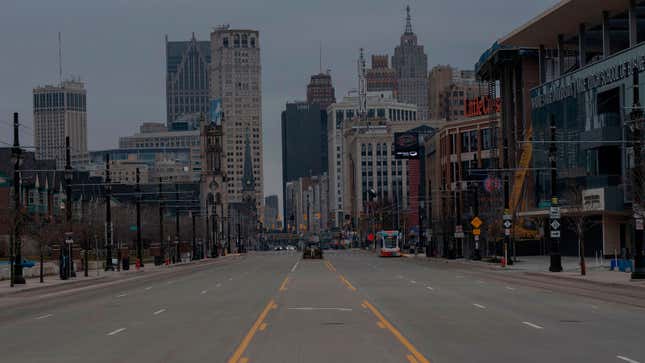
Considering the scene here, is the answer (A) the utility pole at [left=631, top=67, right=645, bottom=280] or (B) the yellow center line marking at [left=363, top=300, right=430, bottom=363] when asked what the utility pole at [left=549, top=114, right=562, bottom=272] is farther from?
(B) the yellow center line marking at [left=363, top=300, right=430, bottom=363]

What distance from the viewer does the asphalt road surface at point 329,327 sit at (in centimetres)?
1861

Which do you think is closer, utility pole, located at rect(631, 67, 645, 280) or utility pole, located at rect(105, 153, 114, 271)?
utility pole, located at rect(631, 67, 645, 280)

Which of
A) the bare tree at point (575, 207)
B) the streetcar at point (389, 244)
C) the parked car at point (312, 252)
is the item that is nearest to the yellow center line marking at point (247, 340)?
the bare tree at point (575, 207)

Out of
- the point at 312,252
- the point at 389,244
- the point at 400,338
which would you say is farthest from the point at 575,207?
the point at 400,338

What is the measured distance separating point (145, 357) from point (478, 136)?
134669 mm

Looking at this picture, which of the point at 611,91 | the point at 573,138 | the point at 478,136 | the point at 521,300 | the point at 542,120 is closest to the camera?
the point at 521,300

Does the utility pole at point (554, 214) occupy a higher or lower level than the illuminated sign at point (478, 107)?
lower

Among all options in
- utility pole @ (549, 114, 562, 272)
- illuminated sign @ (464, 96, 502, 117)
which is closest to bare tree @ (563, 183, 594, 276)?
utility pole @ (549, 114, 562, 272)

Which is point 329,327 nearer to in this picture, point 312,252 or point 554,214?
point 554,214

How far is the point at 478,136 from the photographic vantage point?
15025cm

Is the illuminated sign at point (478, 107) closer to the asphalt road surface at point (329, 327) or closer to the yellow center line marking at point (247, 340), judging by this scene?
the asphalt road surface at point (329, 327)

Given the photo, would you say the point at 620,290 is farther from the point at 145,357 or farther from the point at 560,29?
the point at 560,29

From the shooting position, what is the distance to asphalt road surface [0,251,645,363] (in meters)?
18.6

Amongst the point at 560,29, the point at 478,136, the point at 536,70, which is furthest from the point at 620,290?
the point at 478,136
